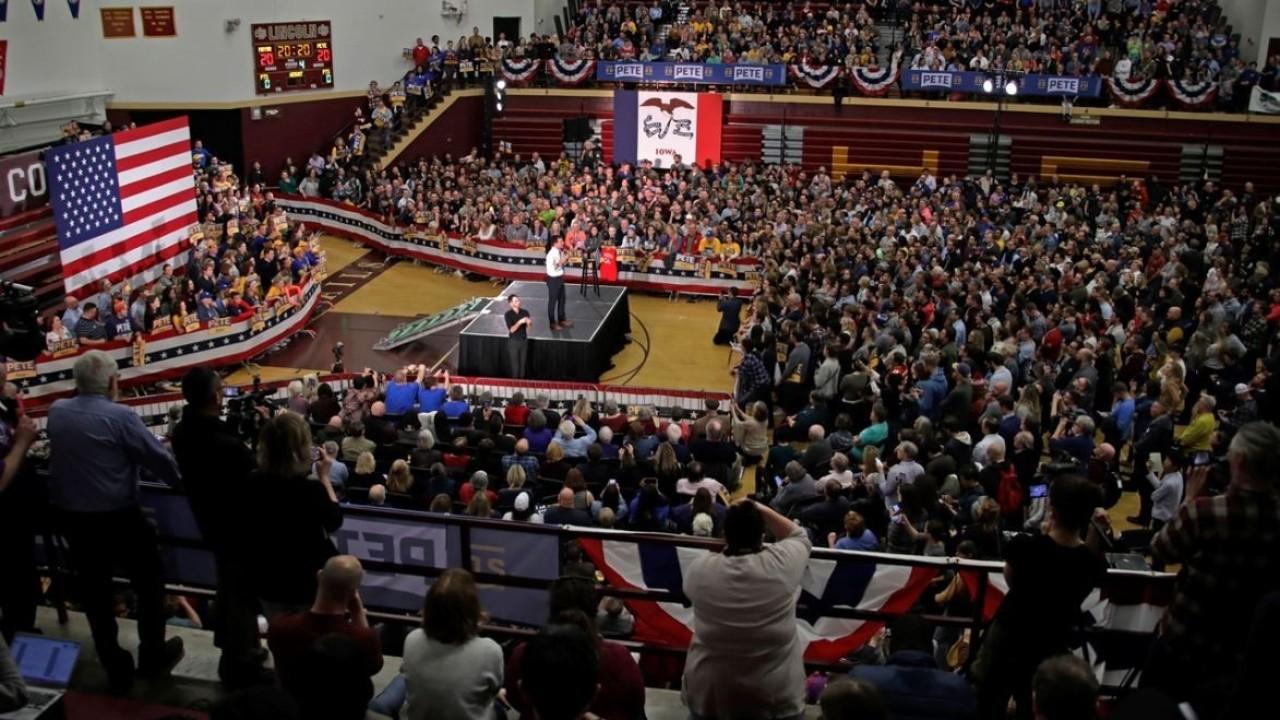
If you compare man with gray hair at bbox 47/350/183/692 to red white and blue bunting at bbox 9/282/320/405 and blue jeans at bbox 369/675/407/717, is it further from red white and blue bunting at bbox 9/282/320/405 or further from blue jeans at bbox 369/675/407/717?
red white and blue bunting at bbox 9/282/320/405

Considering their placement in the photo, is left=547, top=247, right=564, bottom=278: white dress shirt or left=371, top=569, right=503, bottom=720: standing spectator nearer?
left=371, top=569, right=503, bottom=720: standing spectator

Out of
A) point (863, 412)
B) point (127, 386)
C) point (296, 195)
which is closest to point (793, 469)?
point (863, 412)

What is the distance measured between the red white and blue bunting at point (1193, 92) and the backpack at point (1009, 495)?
21410mm

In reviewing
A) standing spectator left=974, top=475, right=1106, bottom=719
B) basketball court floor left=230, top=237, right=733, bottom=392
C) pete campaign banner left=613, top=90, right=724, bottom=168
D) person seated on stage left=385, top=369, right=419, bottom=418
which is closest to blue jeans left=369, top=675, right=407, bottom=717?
standing spectator left=974, top=475, right=1106, bottom=719

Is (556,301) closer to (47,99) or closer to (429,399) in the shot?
(429,399)

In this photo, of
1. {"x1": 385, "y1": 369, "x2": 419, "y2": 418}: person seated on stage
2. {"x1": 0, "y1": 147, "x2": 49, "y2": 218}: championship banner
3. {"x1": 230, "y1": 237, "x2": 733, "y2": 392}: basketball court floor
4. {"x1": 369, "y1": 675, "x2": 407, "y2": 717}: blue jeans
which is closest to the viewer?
{"x1": 369, "y1": 675, "x2": 407, "y2": 717}: blue jeans

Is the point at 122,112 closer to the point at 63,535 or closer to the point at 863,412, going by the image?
the point at 863,412

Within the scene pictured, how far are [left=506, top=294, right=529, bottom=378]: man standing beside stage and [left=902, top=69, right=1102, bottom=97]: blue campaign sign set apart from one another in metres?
15.5

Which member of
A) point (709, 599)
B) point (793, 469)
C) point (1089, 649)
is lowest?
point (793, 469)

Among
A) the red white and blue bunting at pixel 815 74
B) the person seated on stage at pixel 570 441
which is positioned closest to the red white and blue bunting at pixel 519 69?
the red white and blue bunting at pixel 815 74

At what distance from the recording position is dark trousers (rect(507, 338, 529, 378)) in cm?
1766

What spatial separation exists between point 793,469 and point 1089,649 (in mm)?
4632

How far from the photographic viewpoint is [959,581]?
20.2ft

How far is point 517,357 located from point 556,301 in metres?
1.25
